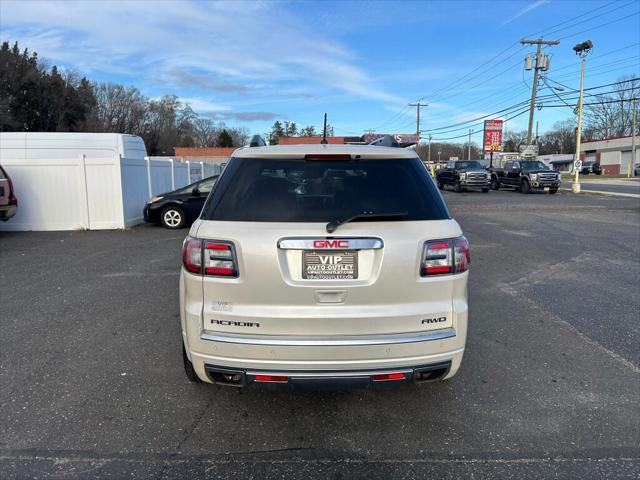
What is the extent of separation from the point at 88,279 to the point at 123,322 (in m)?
2.37

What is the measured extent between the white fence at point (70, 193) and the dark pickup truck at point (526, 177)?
23.4 meters

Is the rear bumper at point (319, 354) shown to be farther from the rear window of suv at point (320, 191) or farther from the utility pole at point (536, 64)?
the utility pole at point (536, 64)

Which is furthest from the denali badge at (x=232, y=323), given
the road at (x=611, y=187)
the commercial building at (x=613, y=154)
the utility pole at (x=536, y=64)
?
the commercial building at (x=613, y=154)

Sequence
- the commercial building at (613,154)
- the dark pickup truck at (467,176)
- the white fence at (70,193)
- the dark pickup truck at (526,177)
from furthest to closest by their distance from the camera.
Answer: the commercial building at (613,154) < the dark pickup truck at (467,176) < the dark pickup truck at (526,177) < the white fence at (70,193)

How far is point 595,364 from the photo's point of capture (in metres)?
4.15

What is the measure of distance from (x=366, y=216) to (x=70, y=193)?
11761mm

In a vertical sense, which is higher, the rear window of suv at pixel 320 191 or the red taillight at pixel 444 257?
the rear window of suv at pixel 320 191

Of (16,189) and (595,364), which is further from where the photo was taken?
(16,189)

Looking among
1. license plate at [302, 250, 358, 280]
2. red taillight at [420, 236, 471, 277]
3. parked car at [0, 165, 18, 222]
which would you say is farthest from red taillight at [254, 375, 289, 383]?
parked car at [0, 165, 18, 222]

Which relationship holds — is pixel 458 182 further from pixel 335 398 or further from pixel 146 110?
pixel 146 110

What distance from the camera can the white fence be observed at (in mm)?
12164

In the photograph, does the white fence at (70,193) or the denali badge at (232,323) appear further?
the white fence at (70,193)

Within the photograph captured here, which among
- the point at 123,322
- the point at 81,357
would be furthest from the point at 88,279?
the point at 81,357

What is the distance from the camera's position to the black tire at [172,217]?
1259 centimetres
